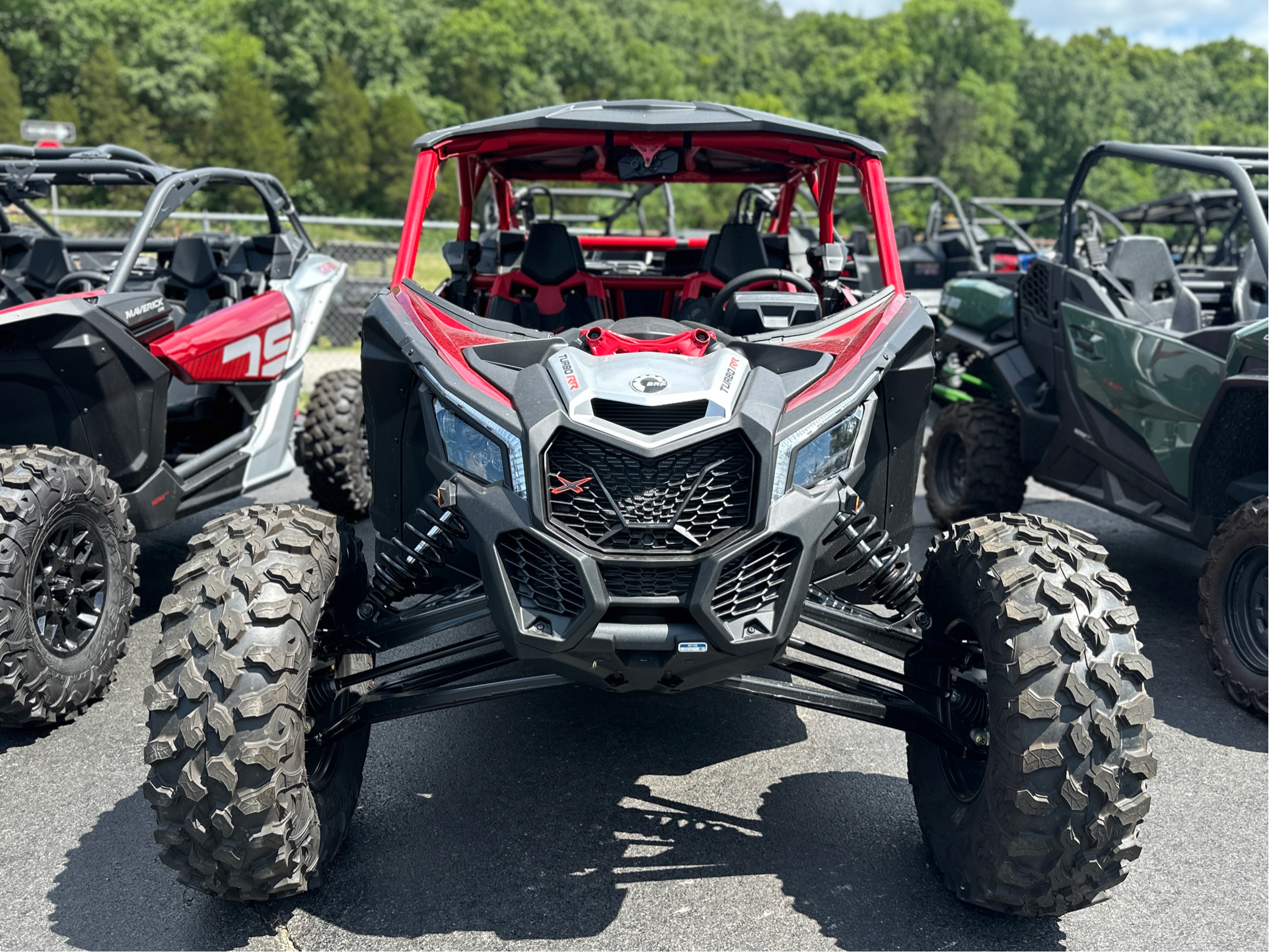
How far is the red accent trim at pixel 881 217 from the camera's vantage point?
11.9 ft

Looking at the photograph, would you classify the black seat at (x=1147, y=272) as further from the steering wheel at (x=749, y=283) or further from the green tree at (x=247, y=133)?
the green tree at (x=247, y=133)

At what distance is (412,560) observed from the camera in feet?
9.55

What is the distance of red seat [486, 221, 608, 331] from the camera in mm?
4422

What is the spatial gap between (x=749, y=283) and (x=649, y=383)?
1.06 metres

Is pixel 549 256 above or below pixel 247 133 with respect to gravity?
above

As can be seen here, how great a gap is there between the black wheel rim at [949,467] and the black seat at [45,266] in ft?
16.2

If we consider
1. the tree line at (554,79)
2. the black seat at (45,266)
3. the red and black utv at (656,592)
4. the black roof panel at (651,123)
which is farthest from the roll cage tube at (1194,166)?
the tree line at (554,79)

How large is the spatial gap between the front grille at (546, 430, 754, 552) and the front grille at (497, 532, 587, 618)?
0.09m

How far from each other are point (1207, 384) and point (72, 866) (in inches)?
176

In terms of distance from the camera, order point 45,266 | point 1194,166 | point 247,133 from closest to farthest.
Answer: point 1194,166, point 45,266, point 247,133

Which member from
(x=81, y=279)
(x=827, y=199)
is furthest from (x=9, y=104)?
(x=827, y=199)

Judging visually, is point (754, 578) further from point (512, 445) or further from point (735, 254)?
point (735, 254)

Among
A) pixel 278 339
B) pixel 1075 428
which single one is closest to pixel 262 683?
pixel 278 339

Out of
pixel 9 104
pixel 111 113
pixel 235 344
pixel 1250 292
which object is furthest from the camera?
pixel 111 113
